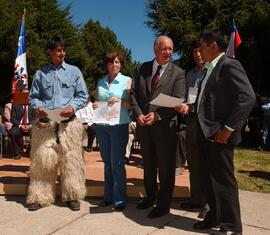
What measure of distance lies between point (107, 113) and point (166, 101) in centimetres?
84

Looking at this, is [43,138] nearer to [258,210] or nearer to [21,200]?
[21,200]

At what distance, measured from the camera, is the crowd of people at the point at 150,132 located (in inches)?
156

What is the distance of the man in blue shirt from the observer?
16.2 feet

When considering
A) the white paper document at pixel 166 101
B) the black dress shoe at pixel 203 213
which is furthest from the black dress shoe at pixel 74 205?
the white paper document at pixel 166 101

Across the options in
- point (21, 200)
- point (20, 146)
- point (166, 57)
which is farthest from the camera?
point (20, 146)

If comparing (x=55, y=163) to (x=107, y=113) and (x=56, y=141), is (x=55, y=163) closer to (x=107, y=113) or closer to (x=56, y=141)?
(x=56, y=141)

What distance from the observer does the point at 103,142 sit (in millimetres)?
4945

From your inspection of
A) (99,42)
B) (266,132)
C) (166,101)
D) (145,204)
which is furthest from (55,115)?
(99,42)

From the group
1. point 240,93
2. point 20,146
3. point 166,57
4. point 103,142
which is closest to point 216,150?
point 240,93

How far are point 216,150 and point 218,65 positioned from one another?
2.70 feet

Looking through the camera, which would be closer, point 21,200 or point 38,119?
point 38,119

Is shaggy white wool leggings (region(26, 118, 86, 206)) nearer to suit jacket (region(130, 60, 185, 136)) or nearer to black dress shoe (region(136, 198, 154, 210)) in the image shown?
black dress shoe (region(136, 198, 154, 210))

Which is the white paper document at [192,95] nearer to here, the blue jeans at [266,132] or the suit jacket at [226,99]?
the suit jacket at [226,99]

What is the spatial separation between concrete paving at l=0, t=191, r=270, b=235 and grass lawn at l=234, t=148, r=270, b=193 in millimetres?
1389
